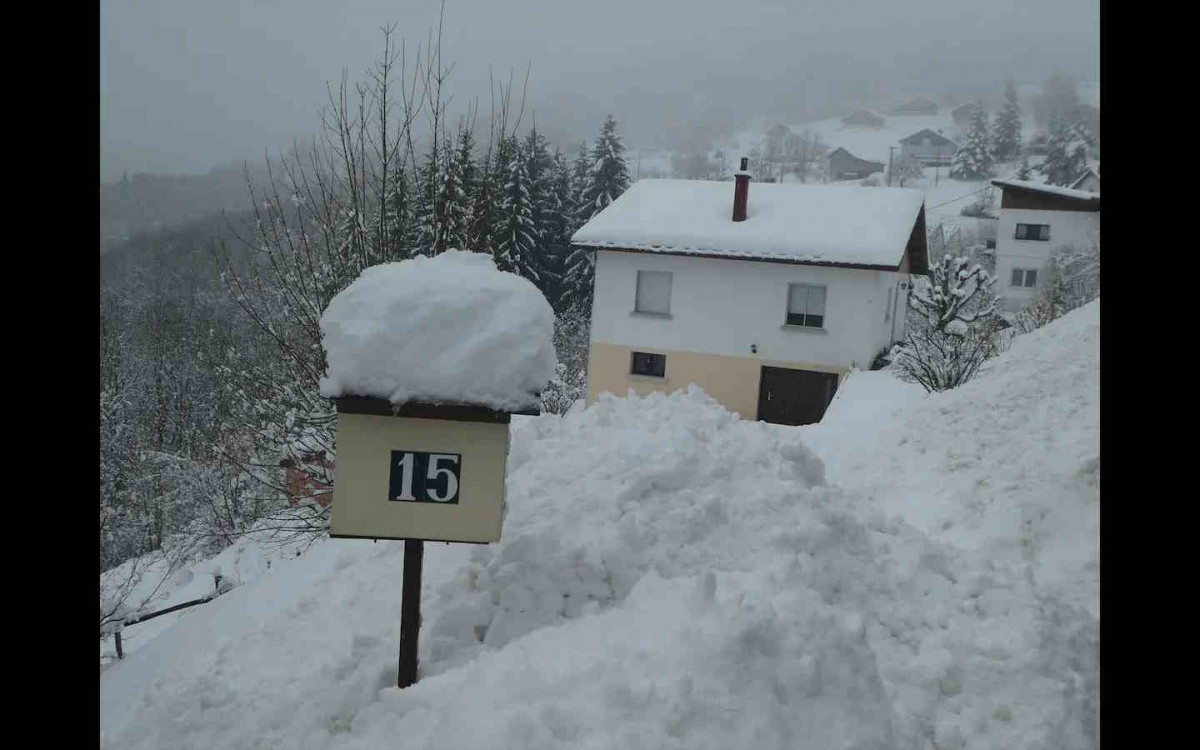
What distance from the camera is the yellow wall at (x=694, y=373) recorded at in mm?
16859

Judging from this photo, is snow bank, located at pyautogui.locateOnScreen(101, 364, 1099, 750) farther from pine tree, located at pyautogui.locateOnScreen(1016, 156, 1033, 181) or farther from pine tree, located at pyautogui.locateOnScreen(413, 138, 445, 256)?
pine tree, located at pyautogui.locateOnScreen(1016, 156, 1033, 181)

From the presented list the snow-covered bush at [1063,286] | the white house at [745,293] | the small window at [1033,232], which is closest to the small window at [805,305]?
the white house at [745,293]

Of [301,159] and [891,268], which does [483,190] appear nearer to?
[301,159]

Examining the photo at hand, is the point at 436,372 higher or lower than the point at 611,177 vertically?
lower

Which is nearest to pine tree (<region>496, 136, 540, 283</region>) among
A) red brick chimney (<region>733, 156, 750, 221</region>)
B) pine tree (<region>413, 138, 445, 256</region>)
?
pine tree (<region>413, 138, 445, 256</region>)

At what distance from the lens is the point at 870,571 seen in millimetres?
3666

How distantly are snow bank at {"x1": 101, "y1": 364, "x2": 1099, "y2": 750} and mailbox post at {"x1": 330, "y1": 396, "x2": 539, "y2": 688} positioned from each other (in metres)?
0.53

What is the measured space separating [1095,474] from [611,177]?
50.6 feet

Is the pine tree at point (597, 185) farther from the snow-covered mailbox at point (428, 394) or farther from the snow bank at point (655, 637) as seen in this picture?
the snow-covered mailbox at point (428, 394)

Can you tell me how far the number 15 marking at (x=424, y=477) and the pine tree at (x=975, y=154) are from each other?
23.4 metres

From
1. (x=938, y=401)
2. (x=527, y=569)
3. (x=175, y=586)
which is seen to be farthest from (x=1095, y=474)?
(x=175, y=586)

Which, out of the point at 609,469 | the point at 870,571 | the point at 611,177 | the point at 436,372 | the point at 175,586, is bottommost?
the point at 175,586

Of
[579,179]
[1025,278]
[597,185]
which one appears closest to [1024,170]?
[1025,278]

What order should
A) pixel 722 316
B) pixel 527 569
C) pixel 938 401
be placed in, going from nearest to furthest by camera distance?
1. pixel 527 569
2. pixel 938 401
3. pixel 722 316
